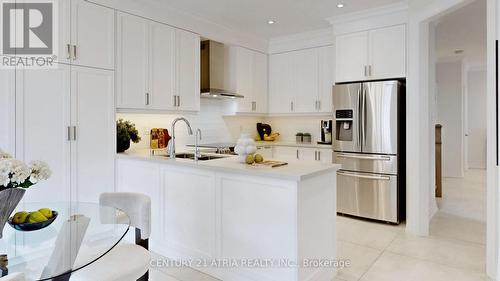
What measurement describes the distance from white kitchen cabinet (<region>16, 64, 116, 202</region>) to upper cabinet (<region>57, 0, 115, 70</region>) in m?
0.11

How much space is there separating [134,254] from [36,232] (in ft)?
1.71

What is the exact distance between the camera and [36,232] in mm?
1664

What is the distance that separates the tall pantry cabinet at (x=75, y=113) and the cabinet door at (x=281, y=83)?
2.73 m

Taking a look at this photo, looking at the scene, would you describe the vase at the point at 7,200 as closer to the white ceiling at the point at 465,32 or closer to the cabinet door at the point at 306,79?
Result: the cabinet door at the point at 306,79

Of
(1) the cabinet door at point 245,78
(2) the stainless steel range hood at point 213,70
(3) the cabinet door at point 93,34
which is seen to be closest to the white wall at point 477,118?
(1) the cabinet door at point 245,78

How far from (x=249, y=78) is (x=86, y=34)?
249 cm

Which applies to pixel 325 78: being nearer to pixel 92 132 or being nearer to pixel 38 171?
pixel 92 132

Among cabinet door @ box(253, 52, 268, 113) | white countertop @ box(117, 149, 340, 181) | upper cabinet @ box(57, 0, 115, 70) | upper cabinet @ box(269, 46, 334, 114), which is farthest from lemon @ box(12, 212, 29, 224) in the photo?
upper cabinet @ box(269, 46, 334, 114)

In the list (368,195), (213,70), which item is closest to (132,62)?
(213,70)

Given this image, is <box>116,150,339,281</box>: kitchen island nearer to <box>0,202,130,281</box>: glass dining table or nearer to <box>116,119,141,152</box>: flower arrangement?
<box>116,119,141,152</box>: flower arrangement

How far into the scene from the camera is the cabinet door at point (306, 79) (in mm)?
4781

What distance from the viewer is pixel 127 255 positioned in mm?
1741

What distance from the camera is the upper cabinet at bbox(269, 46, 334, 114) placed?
15.4ft

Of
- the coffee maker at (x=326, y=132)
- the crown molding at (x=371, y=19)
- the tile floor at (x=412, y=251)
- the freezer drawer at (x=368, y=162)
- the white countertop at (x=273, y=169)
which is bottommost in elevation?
the tile floor at (x=412, y=251)
